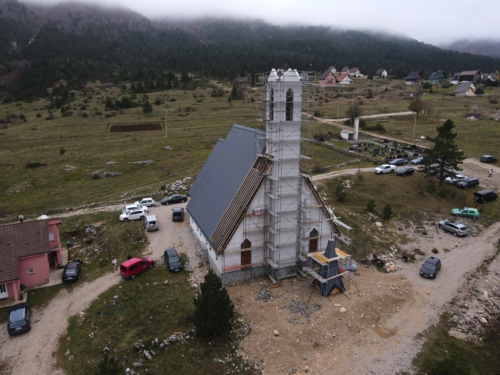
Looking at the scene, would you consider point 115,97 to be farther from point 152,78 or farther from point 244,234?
point 244,234

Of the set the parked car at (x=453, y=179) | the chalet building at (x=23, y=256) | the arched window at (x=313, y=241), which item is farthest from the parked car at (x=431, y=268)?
the chalet building at (x=23, y=256)

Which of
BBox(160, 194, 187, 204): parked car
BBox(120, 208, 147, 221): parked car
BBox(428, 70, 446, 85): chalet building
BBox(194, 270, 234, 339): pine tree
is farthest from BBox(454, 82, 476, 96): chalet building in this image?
BBox(194, 270, 234, 339): pine tree

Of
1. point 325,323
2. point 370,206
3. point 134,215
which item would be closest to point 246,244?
point 325,323

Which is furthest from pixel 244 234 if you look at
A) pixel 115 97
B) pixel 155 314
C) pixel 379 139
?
pixel 115 97

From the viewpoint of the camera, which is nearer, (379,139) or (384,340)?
(384,340)

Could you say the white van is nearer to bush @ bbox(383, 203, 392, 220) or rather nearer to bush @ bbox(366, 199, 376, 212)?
bush @ bbox(366, 199, 376, 212)

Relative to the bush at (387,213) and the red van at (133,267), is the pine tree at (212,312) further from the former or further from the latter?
the bush at (387,213)
